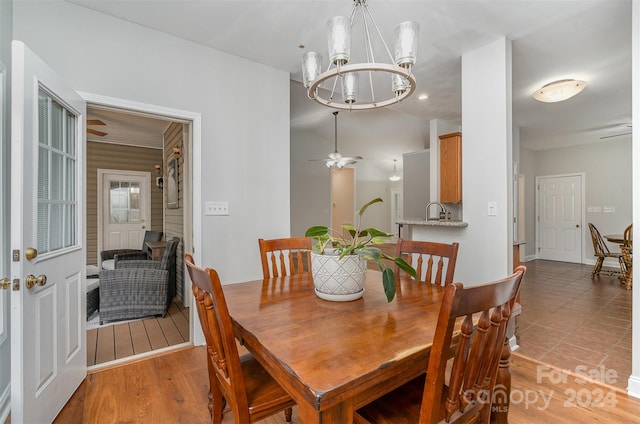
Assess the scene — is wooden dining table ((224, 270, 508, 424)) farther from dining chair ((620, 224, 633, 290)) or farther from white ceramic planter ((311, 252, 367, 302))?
dining chair ((620, 224, 633, 290))

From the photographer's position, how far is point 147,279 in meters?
3.23

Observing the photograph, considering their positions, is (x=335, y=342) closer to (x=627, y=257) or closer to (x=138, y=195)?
(x=627, y=257)

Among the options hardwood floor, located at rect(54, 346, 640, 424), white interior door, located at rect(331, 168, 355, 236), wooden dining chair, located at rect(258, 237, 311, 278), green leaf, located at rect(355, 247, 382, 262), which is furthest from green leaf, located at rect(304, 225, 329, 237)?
white interior door, located at rect(331, 168, 355, 236)

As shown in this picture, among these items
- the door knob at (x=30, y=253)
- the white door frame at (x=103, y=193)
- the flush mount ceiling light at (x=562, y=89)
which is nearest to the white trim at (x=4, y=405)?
the door knob at (x=30, y=253)

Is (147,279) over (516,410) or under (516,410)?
over

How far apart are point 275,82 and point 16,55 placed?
200 cm

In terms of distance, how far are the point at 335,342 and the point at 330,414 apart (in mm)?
225

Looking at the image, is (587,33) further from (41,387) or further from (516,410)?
(41,387)

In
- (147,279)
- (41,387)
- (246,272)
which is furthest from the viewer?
(147,279)

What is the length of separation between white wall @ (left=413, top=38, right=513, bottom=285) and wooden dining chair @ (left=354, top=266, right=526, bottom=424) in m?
1.69

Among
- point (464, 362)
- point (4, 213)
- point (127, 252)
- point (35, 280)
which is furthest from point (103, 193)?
point (464, 362)

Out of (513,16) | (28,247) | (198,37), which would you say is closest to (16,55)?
(28,247)

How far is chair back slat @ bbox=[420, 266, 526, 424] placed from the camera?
77 cm

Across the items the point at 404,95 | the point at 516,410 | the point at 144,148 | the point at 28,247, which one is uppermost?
the point at 144,148
